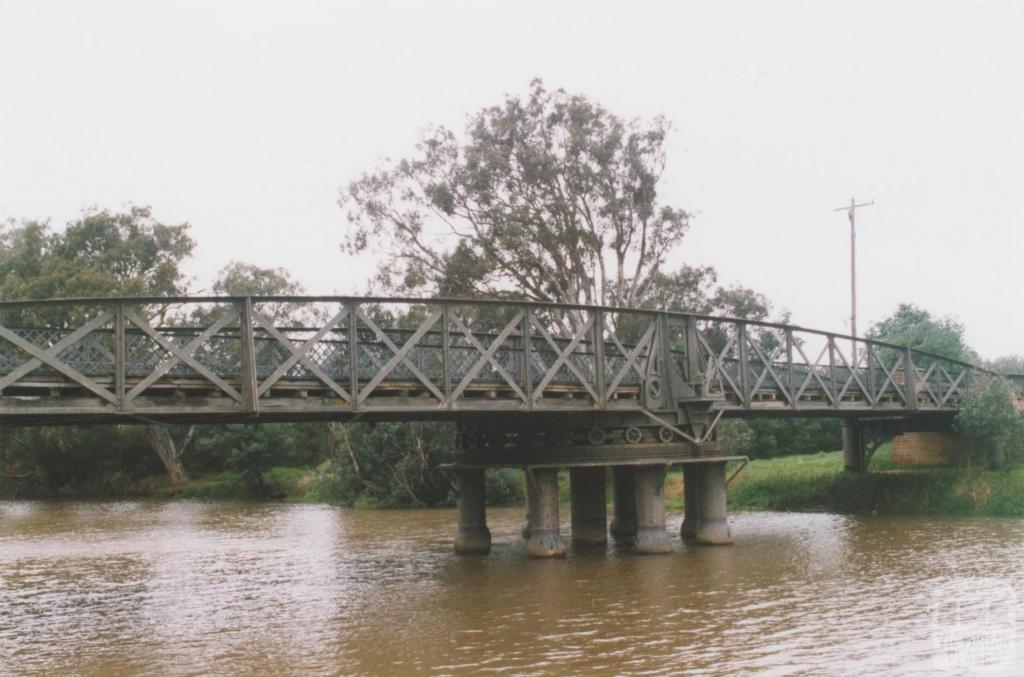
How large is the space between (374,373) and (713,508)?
10.2 metres

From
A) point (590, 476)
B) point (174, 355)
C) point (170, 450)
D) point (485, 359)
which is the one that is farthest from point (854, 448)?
point (170, 450)

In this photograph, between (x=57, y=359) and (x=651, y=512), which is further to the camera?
(x=651, y=512)

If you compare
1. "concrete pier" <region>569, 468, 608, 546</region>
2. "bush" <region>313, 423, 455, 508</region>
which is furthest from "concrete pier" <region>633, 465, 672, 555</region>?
"bush" <region>313, 423, 455, 508</region>

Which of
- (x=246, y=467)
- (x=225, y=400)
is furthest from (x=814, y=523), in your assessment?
(x=246, y=467)

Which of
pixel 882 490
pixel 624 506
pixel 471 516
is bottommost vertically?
pixel 882 490

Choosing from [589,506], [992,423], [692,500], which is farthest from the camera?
[992,423]

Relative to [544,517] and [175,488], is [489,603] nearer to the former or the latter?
[544,517]

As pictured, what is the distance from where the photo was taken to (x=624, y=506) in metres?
31.7

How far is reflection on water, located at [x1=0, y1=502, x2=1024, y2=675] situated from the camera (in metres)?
15.6

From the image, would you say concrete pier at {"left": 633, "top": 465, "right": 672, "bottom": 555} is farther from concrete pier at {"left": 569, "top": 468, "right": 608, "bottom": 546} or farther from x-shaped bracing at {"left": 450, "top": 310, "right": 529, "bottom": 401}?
x-shaped bracing at {"left": 450, "top": 310, "right": 529, "bottom": 401}

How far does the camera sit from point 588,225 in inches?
1916

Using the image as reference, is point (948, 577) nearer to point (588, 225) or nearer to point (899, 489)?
point (899, 489)

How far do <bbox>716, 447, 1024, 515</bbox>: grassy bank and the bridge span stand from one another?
2.52m

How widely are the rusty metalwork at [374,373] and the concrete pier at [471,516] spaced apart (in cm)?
233
